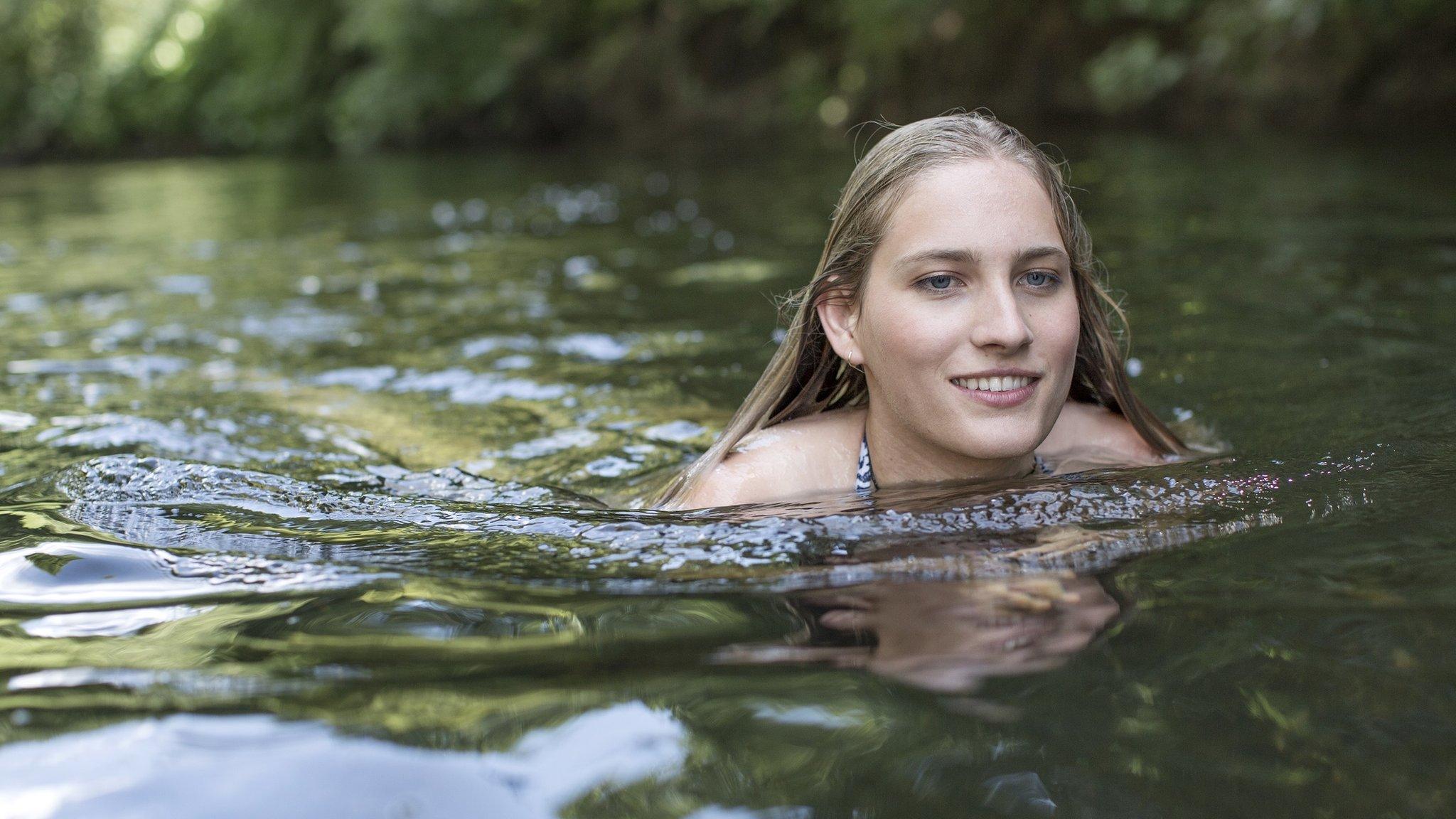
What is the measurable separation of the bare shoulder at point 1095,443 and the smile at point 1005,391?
0.76 meters

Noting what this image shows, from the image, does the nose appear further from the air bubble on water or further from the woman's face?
the air bubble on water

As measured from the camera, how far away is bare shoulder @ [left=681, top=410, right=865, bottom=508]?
334 centimetres

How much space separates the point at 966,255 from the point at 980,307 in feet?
0.40

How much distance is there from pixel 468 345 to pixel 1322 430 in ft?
12.9

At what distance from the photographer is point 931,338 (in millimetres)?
3031

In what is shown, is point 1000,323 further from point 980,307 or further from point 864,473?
point 864,473

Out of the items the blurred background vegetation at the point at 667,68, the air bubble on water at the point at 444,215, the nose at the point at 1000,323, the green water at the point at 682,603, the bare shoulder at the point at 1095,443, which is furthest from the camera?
the blurred background vegetation at the point at 667,68

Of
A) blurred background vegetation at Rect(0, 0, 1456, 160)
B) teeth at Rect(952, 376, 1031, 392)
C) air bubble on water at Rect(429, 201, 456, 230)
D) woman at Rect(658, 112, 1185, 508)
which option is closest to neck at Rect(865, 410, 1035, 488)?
woman at Rect(658, 112, 1185, 508)

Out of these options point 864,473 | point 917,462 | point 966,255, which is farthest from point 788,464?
point 966,255

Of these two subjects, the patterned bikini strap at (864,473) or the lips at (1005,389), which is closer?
the lips at (1005,389)

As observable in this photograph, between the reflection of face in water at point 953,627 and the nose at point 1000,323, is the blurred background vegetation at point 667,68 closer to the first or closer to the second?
the nose at point 1000,323

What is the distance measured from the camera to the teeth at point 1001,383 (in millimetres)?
3008

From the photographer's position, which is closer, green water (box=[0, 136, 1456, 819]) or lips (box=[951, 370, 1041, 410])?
green water (box=[0, 136, 1456, 819])

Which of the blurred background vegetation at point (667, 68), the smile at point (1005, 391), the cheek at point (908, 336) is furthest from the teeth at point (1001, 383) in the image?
the blurred background vegetation at point (667, 68)
